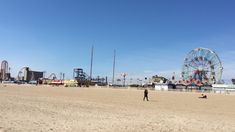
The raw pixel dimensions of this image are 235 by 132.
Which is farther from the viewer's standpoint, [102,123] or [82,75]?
[82,75]

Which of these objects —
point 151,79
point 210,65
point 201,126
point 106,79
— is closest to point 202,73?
point 210,65

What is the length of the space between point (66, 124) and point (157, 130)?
3.88m

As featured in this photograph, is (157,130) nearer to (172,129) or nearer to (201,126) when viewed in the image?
(172,129)

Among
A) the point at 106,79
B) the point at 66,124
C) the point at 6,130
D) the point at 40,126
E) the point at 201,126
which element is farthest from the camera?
the point at 106,79

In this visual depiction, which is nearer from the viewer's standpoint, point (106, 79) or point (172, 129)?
point (172, 129)

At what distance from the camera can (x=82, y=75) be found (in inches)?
7170

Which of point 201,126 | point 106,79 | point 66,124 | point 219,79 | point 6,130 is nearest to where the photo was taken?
point 6,130

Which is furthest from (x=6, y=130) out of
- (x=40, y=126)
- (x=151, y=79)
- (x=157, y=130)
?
(x=151, y=79)

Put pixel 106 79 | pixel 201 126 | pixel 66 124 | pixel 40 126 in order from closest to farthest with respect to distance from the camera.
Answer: pixel 40 126 → pixel 66 124 → pixel 201 126 → pixel 106 79

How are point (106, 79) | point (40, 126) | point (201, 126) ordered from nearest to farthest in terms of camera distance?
point (40, 126) → point (201, 126) → point (106, 79)

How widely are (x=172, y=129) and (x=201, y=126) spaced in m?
2.09

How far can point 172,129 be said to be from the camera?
12.0 metres

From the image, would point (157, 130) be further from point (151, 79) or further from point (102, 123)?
point (151, 79)

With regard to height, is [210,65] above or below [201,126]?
above
